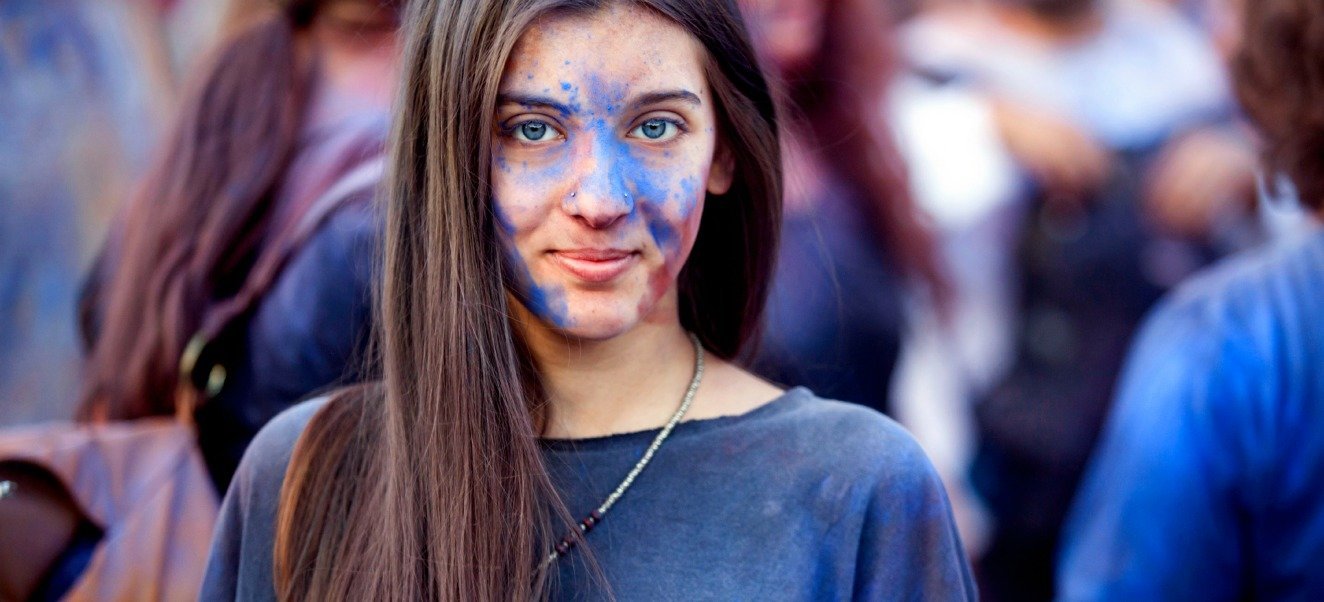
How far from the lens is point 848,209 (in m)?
2.80

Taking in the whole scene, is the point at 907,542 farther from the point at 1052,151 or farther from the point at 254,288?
the point at 1052,151

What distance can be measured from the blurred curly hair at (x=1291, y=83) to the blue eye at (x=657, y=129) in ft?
4.70

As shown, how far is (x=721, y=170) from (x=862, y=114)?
141 cm

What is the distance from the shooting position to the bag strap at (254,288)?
1914mm

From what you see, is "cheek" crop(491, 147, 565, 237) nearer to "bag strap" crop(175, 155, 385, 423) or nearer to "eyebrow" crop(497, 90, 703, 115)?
"eyebrow" crop(497, 90, 703, 115)

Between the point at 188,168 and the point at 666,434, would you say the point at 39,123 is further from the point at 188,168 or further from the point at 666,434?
the point at 666,434

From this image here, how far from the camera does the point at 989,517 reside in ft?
10.7

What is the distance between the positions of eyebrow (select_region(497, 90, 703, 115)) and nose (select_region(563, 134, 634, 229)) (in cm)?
5

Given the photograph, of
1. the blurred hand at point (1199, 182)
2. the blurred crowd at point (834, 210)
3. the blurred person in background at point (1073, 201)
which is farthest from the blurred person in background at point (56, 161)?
the blurred hand at point (1199, 182)

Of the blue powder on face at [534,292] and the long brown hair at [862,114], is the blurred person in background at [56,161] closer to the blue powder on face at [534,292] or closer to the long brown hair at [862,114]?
the long brown hair at [862,114]

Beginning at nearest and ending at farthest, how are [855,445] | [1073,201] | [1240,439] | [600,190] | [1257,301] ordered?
[600,190]
[855,445]
[1240,439]
[1257,301]
[1073,201]

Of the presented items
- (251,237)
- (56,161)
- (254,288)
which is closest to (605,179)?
(254,288)

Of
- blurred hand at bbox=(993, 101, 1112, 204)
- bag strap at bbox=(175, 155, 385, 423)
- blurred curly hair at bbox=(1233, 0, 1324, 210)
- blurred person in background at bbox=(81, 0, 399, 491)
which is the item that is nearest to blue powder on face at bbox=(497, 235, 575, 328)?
blurred person in background at bbox=(81, 0, 399, 491)

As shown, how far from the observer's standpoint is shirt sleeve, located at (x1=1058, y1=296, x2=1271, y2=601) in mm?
2057
